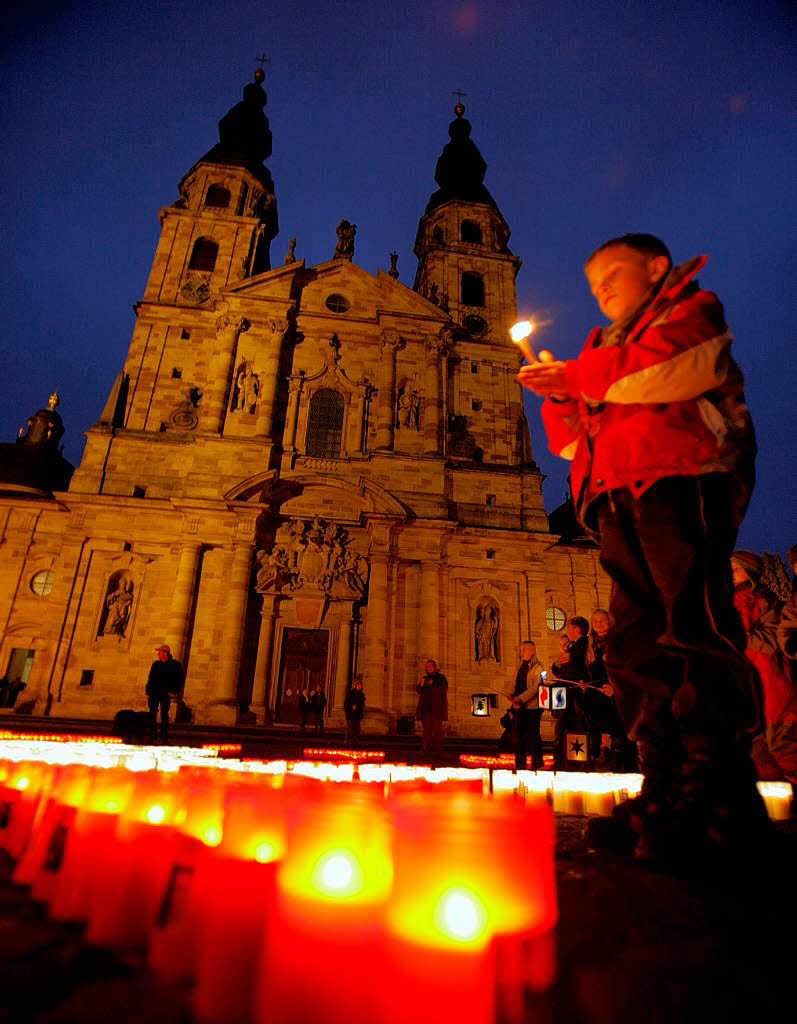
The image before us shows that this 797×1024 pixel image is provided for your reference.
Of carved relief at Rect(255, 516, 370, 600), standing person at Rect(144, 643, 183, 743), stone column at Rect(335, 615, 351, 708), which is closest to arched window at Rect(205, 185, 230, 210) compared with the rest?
carved relief at Rect(255, 516, 370, 600)

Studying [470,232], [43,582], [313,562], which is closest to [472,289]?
[470,232]

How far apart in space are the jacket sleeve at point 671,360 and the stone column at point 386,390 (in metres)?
16.2

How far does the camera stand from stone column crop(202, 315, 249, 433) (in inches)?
702

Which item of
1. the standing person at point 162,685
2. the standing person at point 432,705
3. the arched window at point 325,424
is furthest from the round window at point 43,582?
the standing person at point 432,705

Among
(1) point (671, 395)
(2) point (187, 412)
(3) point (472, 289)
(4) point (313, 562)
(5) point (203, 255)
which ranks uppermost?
(3) point (472, 289)

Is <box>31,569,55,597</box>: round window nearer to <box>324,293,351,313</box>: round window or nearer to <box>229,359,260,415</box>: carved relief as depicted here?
<box>229,359,260,415</box>: carved relief

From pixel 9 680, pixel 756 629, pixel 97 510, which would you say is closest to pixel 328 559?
pixel 97 510

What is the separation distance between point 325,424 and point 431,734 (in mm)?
11309

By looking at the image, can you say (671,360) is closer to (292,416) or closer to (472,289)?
(292,416)

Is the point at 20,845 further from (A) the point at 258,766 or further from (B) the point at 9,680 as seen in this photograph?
(B) the point at 9,680

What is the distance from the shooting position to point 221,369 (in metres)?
18.5

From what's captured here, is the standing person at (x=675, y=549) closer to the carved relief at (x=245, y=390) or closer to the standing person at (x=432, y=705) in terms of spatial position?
the standing person at (x=432, y=705)

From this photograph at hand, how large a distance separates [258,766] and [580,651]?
14.9 ft

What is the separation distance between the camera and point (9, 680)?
16.8 metres
